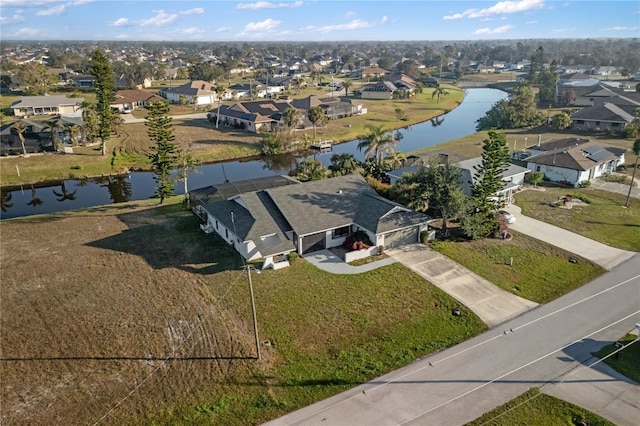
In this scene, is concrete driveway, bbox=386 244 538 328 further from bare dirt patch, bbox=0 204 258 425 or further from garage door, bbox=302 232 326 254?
bare dirt patch, bbox=0 204 258 425

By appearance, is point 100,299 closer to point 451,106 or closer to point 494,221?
point 494,221

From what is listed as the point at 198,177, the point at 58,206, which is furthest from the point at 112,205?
the point at 198,177

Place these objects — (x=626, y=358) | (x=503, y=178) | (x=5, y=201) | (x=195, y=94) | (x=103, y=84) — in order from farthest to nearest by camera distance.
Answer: (x=195, y=94) → (x=103, y=84) → (x=5, y=201) → (x=503, y=178) → (x=626, y=358)

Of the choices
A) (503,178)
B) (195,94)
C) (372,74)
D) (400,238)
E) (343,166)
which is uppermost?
(372,74)

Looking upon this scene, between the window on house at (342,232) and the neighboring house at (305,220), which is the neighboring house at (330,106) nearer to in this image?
the neighboring house at (305,220)

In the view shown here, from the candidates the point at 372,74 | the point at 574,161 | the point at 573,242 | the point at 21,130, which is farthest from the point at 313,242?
the point at 372,74

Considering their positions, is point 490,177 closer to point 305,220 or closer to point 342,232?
point 342,232

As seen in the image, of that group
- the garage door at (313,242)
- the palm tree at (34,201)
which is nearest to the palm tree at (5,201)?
the palm tree at (34,201)
